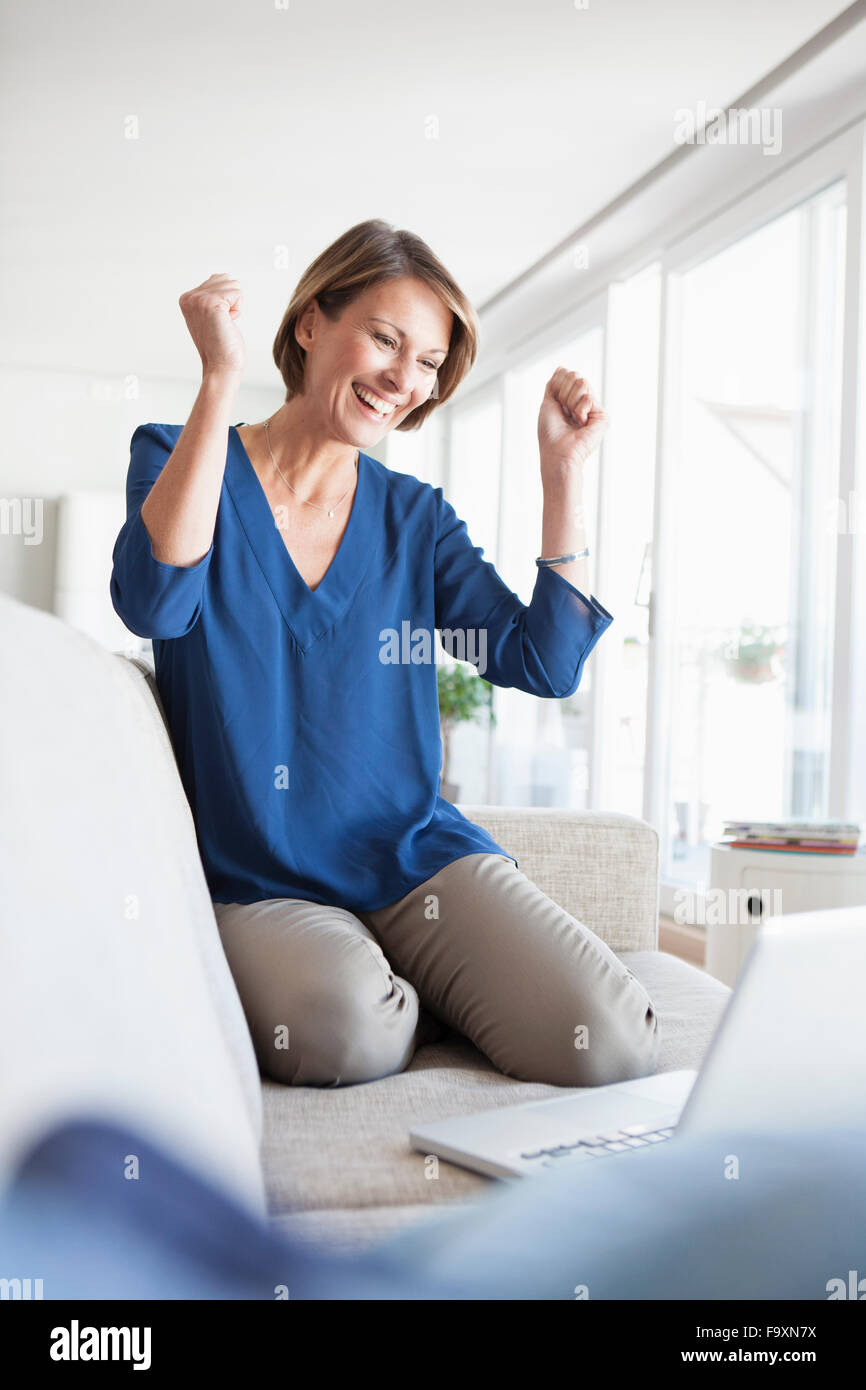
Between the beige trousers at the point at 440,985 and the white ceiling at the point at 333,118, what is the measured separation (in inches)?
108

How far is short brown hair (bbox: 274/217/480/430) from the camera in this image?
61.5 inches

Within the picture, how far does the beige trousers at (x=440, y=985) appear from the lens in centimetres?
114

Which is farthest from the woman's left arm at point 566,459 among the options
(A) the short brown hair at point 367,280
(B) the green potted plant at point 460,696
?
(B) the green potted plant at point 460,696

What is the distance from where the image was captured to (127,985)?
760 mm

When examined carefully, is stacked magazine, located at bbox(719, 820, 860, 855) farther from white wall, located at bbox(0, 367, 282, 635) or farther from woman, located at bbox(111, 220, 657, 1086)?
white wall, located at bbox(0, 367, 282, 635)

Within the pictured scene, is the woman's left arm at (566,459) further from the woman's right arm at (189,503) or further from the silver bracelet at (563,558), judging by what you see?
the woman's right arm at (189,503)

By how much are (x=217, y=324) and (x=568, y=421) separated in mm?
537

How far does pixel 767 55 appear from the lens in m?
3.33

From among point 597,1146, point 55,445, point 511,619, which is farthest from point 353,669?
point 55,445

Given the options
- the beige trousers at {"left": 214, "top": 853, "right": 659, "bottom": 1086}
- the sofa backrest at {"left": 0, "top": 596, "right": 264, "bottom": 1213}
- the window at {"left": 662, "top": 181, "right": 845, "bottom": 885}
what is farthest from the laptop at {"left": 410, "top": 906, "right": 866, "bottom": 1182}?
the window at {"left": 662, "top": 181, "right": 845, "bottom": 885}

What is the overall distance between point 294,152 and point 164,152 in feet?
1.59

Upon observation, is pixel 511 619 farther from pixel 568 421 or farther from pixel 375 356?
pixel 375 356

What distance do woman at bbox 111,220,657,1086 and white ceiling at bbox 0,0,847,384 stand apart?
212 cm
